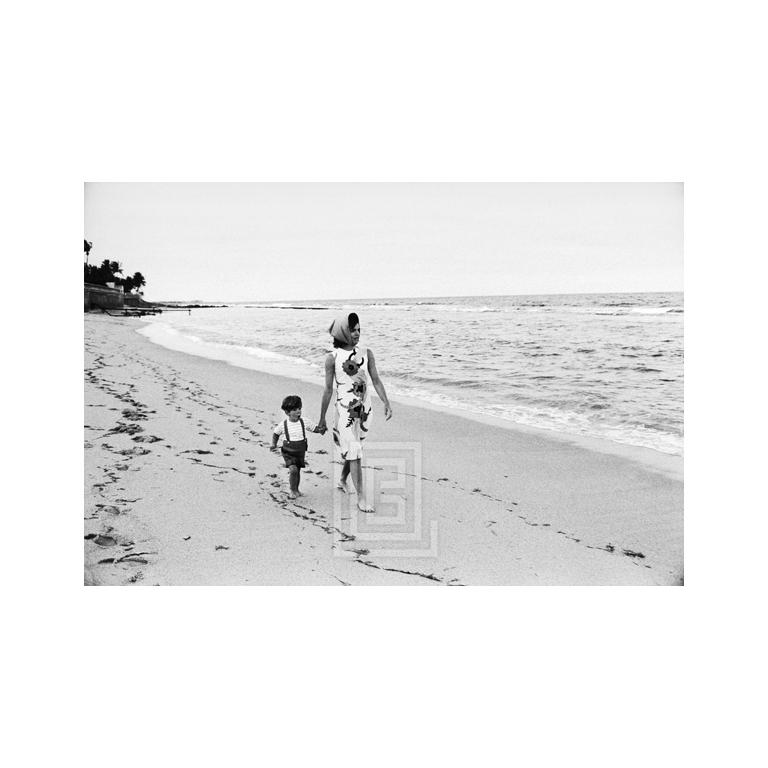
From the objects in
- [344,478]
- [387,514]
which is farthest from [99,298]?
[387,514]

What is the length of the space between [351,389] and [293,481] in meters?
0.63

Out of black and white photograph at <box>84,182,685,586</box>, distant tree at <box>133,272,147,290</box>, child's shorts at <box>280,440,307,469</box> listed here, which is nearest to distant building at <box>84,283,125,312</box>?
black and white photograph at <box>84,182,685,586</box>

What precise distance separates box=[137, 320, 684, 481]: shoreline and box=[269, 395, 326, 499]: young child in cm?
138

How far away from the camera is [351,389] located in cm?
338

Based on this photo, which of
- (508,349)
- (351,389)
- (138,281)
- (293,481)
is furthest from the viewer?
(508,349)

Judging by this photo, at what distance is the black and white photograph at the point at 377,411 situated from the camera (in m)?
3.22

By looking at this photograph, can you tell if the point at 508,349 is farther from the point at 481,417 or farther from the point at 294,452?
the point at 294,452

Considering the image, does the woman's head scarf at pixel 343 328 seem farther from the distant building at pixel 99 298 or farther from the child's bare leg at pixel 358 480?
the distant building at pixel 99 298

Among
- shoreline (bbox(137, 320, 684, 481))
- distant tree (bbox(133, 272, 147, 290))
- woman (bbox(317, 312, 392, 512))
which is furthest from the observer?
distant tree (bbox(133, 272, 147, 290))

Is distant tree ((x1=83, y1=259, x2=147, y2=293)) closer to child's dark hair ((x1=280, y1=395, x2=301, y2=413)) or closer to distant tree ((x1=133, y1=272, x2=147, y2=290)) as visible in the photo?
distant tree ((x1=133, y1=272, x2=147, y2=290))

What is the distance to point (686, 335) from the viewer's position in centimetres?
345

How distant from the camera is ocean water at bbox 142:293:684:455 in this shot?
4086mm

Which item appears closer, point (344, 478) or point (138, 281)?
point (344, 478)

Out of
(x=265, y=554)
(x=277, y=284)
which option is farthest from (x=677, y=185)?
(x=265, y=554)
